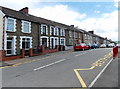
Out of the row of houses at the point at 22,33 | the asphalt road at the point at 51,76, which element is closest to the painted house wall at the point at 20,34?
the row of houses at the point at 22,33

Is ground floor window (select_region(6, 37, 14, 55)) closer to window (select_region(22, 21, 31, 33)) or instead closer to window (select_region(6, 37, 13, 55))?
window (select_region(6, 37, 13, 55))

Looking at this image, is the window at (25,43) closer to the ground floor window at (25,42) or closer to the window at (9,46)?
the ground floor window at (25,42)

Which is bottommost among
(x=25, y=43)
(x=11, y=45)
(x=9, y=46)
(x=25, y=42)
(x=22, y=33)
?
(x=9, y=46)

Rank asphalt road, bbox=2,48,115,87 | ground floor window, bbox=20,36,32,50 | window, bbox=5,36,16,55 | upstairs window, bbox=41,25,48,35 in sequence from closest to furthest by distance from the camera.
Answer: asphalt road, bbox=2,48,115,87 < window, bbox=5,36,16,55 < ground floor window, bbox=20,36,32,50 < upstairs window, bbox=41,25,48,35

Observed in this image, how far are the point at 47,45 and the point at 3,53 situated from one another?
10.9 metres

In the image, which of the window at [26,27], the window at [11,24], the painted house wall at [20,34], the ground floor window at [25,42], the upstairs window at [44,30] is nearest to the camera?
the window at [11,24]

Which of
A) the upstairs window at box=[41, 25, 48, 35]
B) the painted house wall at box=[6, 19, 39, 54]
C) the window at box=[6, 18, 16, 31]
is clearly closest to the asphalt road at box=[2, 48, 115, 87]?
the painted house wall at box=[6, 19, 39, 54]

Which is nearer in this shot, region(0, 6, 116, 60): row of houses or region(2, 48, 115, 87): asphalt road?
region(2, 48, 115, 87): asphalt road

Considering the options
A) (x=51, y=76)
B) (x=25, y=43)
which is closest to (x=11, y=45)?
(x=25, y=43)

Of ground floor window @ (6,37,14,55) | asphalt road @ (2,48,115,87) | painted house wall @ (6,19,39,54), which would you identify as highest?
painted house wall @ (6,19,39,54)

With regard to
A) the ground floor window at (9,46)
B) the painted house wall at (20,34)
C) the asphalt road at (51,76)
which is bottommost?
the asphalt road at (51,76)

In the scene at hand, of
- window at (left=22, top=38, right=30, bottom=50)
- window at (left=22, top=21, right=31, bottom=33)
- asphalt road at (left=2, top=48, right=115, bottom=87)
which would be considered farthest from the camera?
window at (left=22, top=21, right=31, bottom=33)

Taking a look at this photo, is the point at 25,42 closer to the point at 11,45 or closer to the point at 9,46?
the point at 11,45

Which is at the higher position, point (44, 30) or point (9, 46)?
point (44, 30)
